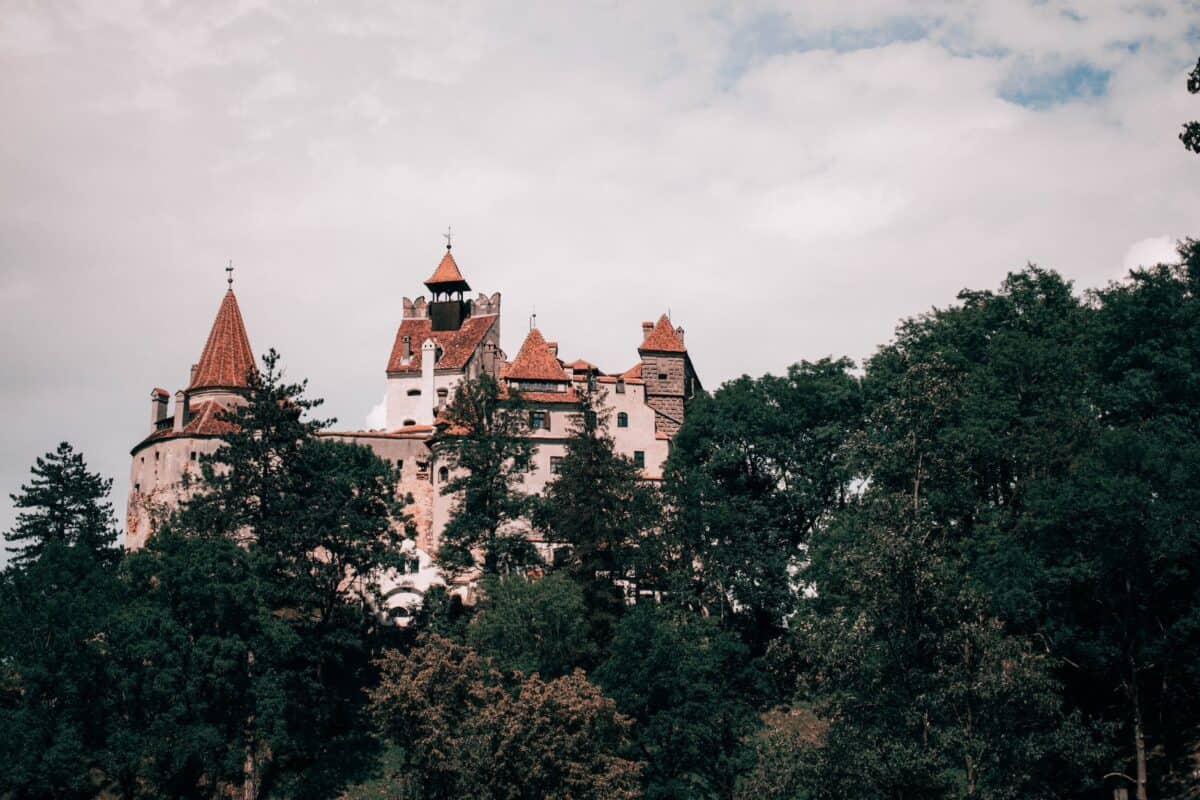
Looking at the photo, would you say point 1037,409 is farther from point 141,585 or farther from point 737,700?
point 141,585

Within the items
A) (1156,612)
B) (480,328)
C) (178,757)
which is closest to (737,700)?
(1156,612)

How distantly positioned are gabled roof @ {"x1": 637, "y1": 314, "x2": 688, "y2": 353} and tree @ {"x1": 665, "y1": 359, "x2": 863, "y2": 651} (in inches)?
218

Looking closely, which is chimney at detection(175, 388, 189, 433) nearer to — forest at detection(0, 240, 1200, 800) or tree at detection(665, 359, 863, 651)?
forest at detection(0, 240, 1200, 800)

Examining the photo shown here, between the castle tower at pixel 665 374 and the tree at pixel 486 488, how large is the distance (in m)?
12.4

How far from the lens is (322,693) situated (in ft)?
174

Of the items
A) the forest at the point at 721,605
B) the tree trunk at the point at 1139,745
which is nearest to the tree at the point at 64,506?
the forest at the point at 721,605

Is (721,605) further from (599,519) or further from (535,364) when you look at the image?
(535,364)

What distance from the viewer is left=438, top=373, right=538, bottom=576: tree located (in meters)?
59.8

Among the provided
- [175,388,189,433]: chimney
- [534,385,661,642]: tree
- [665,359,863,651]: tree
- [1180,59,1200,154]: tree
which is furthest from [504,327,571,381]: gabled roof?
[1180,59,1200,154]: tree

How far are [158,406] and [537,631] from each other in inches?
1291

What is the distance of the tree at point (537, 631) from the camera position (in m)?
50.2

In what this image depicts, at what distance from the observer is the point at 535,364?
73500 mm

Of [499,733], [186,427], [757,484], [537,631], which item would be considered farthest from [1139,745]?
[186,427]

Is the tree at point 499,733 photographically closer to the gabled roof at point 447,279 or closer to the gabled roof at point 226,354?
the gabled roof at point 226,354
